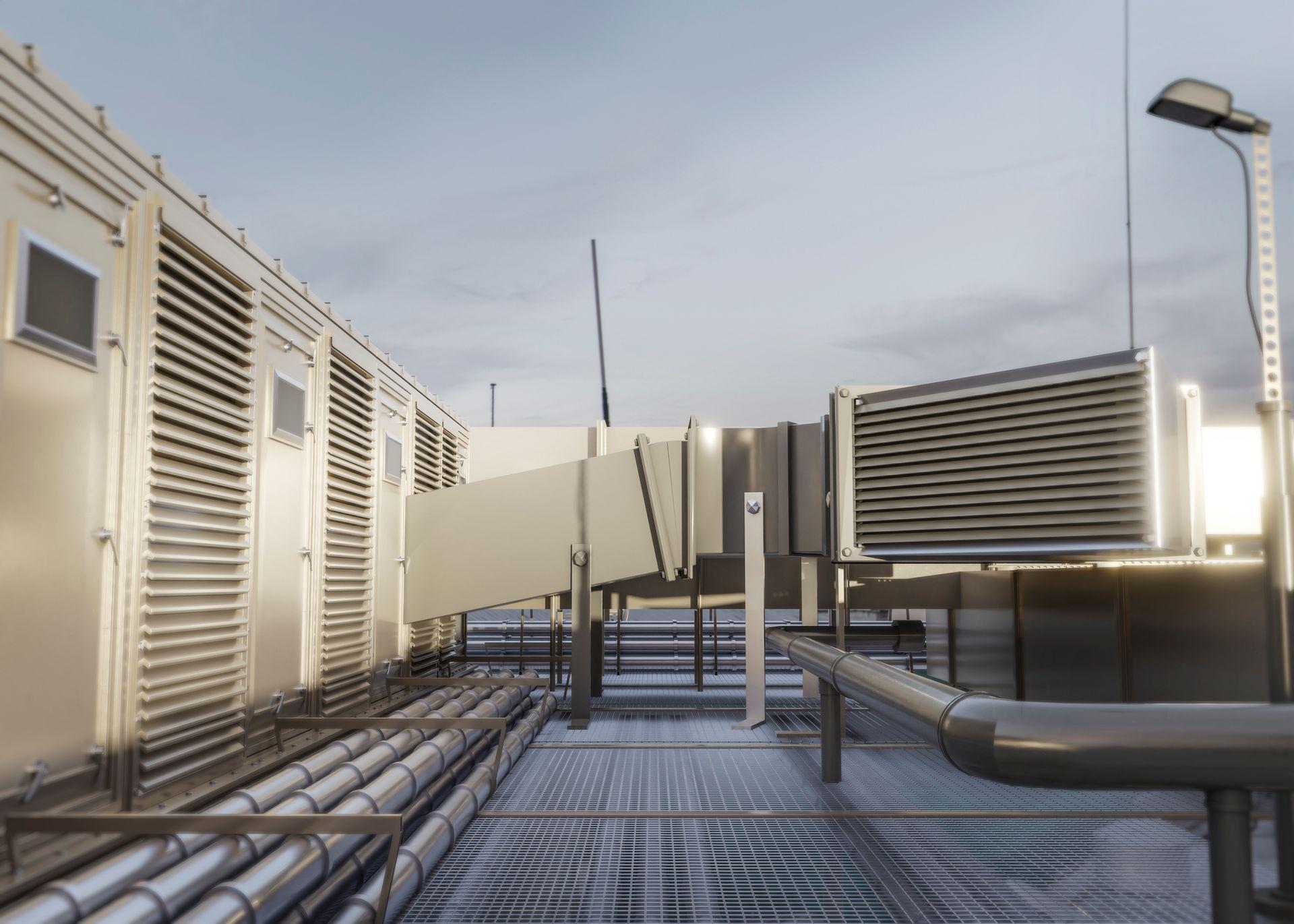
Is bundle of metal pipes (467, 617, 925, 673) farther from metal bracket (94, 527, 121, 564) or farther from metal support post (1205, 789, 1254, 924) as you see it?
metal support post (1205, 789, 1254, 924)

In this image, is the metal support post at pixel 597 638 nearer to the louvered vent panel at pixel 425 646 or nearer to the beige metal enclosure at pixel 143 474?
the louvered vent panel at pixel 425 646

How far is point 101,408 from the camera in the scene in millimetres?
2625

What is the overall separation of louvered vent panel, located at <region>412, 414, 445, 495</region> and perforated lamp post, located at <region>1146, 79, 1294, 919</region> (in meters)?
5.07

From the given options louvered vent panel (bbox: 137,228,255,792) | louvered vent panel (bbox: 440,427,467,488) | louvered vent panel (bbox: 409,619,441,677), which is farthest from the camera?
louvered vent panel (bbox: 440,427,467,488)

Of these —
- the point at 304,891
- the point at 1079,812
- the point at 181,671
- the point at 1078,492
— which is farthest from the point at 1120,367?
the point at 181,671

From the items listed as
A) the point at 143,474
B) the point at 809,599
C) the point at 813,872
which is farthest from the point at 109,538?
the point at 809,599

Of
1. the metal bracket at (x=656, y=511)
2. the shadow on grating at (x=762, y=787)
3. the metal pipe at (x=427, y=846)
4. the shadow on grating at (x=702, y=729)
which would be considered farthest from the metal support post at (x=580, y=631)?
the metal pipe at (x=427, y=846)

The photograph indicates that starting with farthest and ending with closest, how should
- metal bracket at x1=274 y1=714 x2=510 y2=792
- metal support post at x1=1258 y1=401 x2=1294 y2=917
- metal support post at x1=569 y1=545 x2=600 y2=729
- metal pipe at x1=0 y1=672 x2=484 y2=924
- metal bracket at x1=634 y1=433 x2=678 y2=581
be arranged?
metal support post at x1=569 y1=545 x2=600 y2=729
metal bracket at x1=634 y1=433 x2=678 y2=581
metal bracket at x1=274 y1=714 x2=510 y2=792
metal pipe at x1=0 y1=672 x2=484 y2=924
metal support post at x1=1258 y1=401 x2=1294 y2=917

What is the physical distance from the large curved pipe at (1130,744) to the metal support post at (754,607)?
2643 millimetres

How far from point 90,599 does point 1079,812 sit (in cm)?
378

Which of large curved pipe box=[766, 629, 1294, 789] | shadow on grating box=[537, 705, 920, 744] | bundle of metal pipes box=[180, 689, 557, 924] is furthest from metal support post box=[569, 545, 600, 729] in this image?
large curved pipe box=[766, 629, 1294, 789]

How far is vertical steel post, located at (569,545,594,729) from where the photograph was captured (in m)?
5.06

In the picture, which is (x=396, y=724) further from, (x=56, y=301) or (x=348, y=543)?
(x=56, y=301)

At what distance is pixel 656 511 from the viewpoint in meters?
4.93
